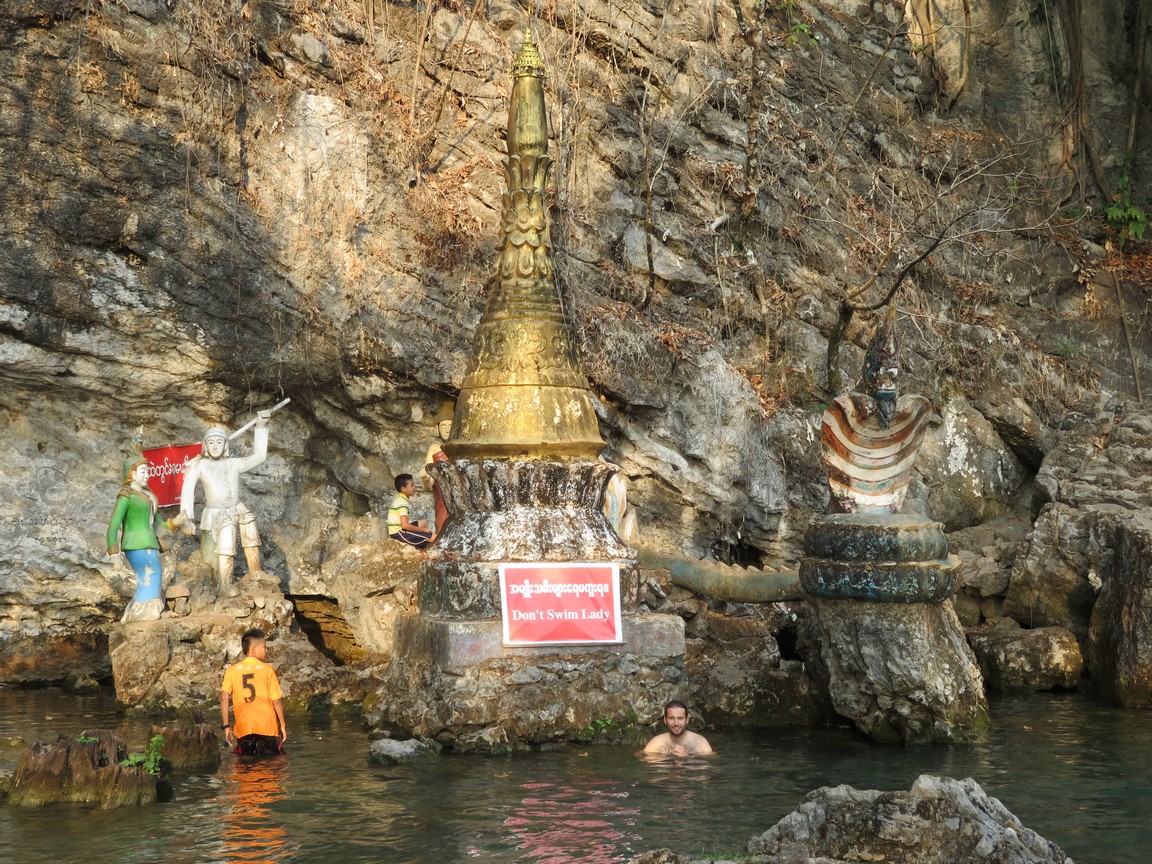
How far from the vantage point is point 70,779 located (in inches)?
294

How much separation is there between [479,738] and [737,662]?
2515mm

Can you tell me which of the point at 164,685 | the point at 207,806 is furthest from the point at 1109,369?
the point at 207,806

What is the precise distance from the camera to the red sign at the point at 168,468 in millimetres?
13719

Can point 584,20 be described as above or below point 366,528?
above

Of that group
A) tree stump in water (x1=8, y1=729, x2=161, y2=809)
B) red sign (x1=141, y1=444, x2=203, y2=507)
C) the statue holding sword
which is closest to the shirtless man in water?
tree stump in water (x1=8, y1=729, x2=161, y2=809)

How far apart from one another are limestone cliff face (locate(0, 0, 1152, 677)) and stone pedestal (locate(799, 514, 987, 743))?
570 centimetres

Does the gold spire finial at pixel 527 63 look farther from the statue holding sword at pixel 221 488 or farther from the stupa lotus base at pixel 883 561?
the stupa lotus base at pixel 883 561

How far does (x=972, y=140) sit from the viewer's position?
64.3ft

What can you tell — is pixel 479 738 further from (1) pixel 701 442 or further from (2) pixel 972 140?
(2) pixel 972 140

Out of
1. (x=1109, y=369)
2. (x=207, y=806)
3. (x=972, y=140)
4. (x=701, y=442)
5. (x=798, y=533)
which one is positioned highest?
(x=972, y=140)

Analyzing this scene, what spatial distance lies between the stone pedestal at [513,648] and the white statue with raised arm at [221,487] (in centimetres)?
327

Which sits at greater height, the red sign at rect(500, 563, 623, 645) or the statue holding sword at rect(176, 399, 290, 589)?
the statue holding sword at rect(176, 399, 290, 589)

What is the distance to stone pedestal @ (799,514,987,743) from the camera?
9.17 m

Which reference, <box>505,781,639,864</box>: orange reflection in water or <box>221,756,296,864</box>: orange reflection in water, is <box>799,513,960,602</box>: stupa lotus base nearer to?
<box>505,781,639,864</box>: orange reflection in water
